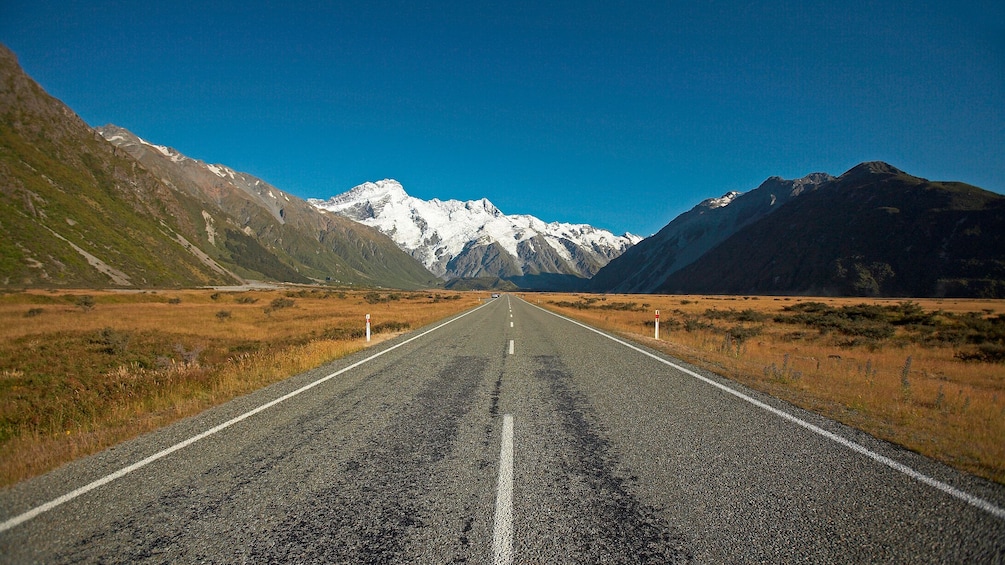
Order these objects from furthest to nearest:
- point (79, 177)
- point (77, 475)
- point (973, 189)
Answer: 1. point (973, 189)
2. point (79, 177)
3. point (77, 475)

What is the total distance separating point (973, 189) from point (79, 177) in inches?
8414

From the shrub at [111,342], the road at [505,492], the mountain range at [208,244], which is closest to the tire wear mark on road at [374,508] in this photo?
the road at [505,492]

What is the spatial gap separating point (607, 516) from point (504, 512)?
33.3 inches

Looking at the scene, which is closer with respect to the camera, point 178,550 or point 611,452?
point 178,550

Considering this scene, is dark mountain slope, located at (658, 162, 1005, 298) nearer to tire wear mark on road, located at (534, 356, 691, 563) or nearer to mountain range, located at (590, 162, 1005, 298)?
mountain range, located at (590, 162, 1005, 298)

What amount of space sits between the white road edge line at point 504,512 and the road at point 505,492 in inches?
0.6

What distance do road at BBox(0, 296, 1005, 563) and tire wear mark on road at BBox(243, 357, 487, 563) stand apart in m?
0.02

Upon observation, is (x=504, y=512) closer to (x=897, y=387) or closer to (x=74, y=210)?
(x=897, y=387)

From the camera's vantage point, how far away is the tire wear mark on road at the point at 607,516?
2.92m

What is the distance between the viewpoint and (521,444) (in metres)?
5.12

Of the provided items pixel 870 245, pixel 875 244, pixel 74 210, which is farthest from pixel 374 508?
pixel 875 244

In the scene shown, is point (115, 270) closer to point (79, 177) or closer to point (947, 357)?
point (79, 177)

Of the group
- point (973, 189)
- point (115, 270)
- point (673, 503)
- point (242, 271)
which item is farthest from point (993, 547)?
point (242, 271)

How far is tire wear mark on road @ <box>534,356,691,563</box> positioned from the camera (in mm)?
2922
